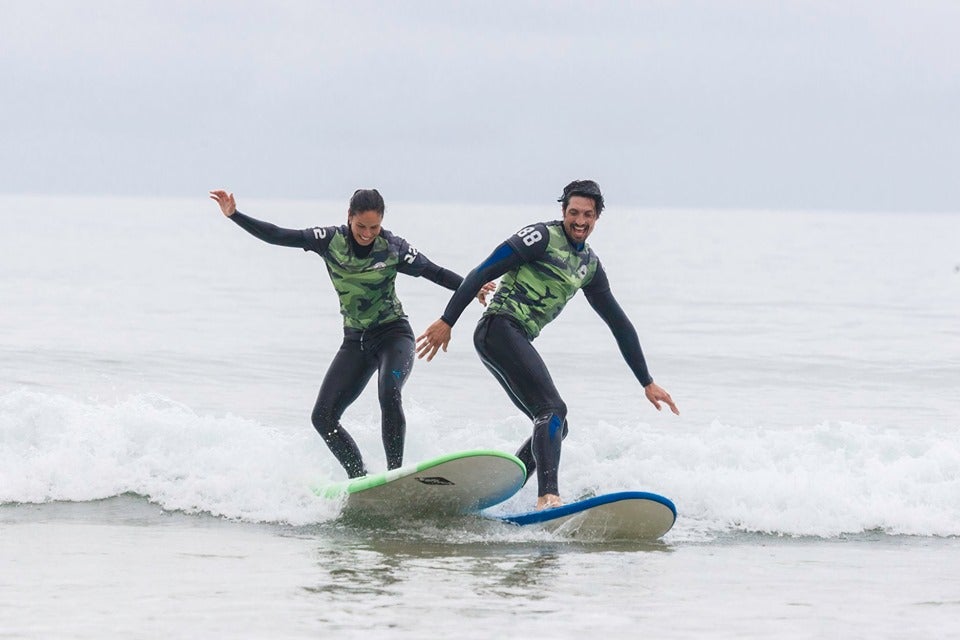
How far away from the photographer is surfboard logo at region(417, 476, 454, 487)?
8.61 meters

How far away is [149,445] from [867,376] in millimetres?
12134

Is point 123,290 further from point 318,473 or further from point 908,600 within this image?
point 908,600

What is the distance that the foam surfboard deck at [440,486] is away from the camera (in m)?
8.44

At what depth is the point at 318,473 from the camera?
407 inches

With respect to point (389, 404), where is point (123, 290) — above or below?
above

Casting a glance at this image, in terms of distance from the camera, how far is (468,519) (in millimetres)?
8906

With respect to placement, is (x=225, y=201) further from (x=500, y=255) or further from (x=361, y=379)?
(x=500, y=255)

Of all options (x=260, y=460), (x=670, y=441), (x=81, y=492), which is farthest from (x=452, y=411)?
(x=81, y=492)

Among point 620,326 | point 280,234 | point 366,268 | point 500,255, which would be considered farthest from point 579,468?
point 280,234

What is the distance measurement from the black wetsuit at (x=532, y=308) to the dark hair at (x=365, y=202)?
0.78 metres

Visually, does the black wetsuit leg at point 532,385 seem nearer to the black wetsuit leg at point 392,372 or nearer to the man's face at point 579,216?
the black wetsuit leg at point 392,372

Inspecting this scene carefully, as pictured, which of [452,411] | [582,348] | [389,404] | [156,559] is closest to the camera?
[156,559]

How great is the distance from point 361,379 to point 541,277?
148 cm

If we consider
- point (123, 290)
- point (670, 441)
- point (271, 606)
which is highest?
point (123, 290)
